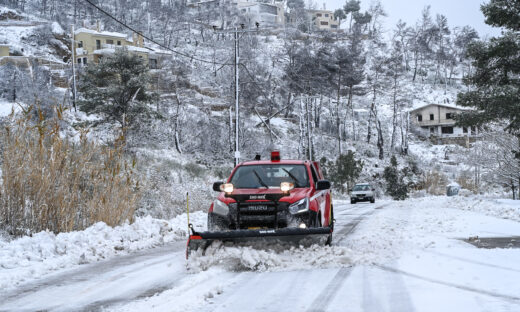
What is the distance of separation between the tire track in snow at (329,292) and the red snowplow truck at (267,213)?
3.23 feet

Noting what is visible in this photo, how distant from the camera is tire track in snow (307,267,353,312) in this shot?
4664 mm

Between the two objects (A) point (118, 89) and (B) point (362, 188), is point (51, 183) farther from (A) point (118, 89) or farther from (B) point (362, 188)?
(A) point (118, 89)

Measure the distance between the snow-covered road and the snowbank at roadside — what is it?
0.30 m

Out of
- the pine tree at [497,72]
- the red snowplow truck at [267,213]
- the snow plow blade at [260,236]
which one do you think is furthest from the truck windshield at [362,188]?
the snow plow blade at [260,236]

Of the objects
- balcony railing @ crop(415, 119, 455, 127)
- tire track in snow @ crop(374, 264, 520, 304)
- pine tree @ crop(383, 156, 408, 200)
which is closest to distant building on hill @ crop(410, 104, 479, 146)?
balcony railing @ crop(415, 119, 455, 127)

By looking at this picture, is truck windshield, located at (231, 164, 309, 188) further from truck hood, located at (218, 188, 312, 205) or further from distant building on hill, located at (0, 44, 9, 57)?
distant building on hill, located at (0, 44, 9, 57)

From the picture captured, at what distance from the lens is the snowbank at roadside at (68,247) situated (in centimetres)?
701

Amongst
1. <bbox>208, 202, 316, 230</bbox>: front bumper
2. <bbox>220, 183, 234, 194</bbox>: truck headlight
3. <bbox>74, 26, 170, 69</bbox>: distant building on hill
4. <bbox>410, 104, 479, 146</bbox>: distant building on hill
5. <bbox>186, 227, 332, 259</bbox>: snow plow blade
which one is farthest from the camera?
<bbox>410, 104, 479, 146</bbox>: distant building on hill

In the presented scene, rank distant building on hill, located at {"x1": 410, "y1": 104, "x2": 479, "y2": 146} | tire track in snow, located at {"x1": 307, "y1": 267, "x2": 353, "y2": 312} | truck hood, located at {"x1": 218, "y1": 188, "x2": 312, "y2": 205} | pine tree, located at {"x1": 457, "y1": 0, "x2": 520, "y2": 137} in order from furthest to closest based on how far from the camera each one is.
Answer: distant building on hill, located at {"x1": 410, "y1": 104, "x2": 479, "y2": 146}
pine tree, located at {"x1": 457, "y1": 0, "x2": 520, "y2": 137}
truck hood, located at {"x1": 218, "y1": 188, "x2": 312, "y2": 205}
tire track in snow, located at {"x1": 307, "y1": 267, "x2": 353, "y2": 312}

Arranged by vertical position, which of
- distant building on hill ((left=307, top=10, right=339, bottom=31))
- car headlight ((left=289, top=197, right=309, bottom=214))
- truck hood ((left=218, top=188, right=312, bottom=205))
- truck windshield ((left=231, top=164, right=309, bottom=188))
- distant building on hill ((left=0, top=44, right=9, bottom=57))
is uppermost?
distant building on hill ((left=307, top=10, right=339, bottom=31))

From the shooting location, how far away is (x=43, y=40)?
72188 mm

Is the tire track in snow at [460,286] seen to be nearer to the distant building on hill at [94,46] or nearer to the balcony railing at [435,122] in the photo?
the distant building on hill at [94,46]

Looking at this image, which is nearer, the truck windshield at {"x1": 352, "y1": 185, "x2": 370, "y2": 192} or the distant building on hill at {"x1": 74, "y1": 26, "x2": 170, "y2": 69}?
the truck windshield at {"x1": 352, "y1": 185, "x2": 370, "y2": 192}

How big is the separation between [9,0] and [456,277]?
4448 inches
